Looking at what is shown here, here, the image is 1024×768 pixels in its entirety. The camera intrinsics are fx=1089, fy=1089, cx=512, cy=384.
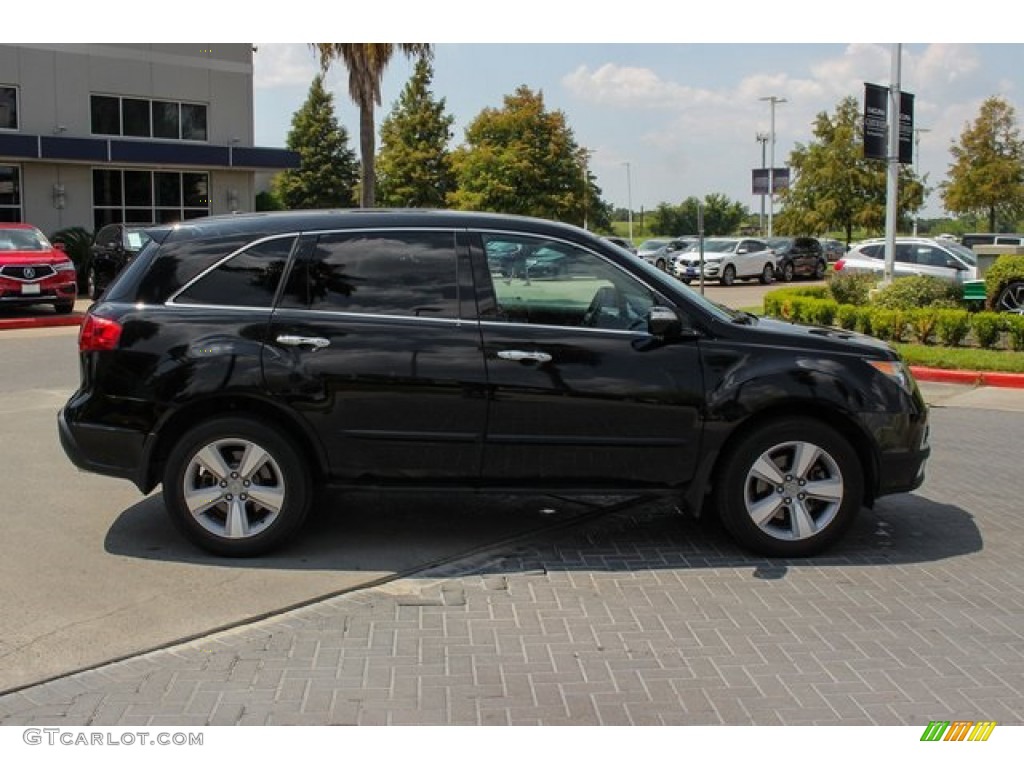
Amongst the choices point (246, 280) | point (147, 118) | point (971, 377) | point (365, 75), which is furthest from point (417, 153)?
point (246, 280)

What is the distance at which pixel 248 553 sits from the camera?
18.7 feet

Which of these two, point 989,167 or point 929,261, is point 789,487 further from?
point 989,167

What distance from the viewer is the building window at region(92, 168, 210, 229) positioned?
29.4m

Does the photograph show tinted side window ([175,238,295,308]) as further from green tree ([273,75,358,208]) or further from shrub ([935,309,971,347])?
green tree ([273,75,358,208])

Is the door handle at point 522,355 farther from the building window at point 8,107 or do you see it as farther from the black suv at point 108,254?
the building window at point 8,107

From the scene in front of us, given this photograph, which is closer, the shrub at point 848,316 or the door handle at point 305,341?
the door handle at point 305,341

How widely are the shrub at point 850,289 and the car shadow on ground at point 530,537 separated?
41.2 ft

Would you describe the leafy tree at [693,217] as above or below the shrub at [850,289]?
above

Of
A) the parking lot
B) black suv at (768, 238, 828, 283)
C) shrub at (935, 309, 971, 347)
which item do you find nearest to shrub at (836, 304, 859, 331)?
shrub at (935, 309, 971, 347)

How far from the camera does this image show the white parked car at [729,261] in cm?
3659

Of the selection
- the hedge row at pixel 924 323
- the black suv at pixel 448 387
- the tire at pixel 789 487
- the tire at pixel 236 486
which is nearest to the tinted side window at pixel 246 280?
the black suv at pixel 448 387

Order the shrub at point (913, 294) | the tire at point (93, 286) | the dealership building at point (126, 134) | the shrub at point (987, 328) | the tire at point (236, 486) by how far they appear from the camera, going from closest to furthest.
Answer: the tire at point (236, 486) < the shrub at point (987, 328) < the shrub at point (913, 294) < the tire at point (93, 286) < the dealership building at point (126, 134)

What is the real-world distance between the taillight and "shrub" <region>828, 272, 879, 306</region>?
50.8 ft


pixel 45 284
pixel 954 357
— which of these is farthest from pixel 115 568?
pixel 45 284
